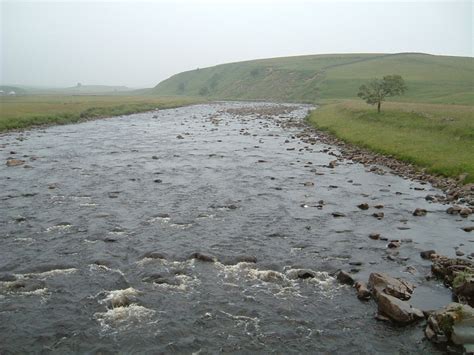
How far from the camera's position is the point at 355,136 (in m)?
50.1

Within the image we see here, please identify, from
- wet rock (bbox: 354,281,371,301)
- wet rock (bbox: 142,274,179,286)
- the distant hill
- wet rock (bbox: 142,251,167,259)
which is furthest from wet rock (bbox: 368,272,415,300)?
the distant hill

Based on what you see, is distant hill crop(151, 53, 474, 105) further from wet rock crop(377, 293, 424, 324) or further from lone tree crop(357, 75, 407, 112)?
wet rock crop(377, 293, 424, 324)

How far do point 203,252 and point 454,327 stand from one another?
399 inches

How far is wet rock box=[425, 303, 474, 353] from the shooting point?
11.8 meters

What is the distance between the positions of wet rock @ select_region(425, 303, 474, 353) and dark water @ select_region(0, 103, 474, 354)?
1.58ft

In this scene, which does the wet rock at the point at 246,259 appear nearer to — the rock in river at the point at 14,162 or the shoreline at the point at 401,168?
the shoreline at the point at 401,168

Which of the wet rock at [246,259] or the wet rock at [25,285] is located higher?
the wet rock at [25,285]

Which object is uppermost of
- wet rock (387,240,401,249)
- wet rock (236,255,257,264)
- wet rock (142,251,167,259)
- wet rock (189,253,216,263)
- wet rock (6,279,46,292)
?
wet rock (6,279,46,292)

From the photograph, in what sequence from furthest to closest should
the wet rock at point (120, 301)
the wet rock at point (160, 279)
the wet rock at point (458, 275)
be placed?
1. the wet rock at point (160, 279)
2. the wet rock at point (458, 275)
3. the wet rock at point (120, 301)

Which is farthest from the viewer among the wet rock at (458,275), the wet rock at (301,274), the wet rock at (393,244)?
the wet rock at (393,244)

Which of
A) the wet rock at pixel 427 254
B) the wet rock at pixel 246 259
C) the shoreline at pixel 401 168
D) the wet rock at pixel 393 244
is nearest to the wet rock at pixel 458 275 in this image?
the wet rock at pixel 427 254

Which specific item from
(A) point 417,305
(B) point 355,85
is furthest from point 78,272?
(B) point 355,85

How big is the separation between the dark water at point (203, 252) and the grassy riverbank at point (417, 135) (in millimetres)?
4568

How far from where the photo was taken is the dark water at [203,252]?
12.4m
